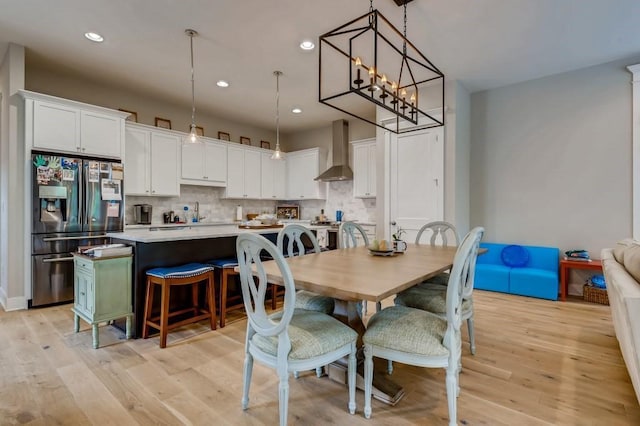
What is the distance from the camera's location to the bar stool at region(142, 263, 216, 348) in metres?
→ 2.57

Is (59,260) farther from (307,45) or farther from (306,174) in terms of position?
(306,174)

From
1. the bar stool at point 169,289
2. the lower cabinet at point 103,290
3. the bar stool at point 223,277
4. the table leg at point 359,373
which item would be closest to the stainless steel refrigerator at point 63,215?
the lower cabinet at point 103,290

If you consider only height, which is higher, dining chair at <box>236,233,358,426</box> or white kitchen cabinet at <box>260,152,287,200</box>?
white kitchen cabinet at <box>260,152,287,200</box>

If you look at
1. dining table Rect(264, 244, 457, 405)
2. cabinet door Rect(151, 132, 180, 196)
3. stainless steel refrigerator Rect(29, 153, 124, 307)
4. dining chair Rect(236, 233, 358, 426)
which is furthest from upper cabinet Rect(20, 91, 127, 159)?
dining chair Rect(236, 233, 358, 426)

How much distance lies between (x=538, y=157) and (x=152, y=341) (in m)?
4.89

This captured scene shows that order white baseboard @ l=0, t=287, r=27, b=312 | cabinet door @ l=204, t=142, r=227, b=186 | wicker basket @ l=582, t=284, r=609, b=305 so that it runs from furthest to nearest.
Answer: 1. cabinet door @ l=204, t=142, r=227, b=186
2. wicker basket @ l=582, t=284, r=609, b=305
3. white baseboard @ l=0, t=287, r=27, b=312

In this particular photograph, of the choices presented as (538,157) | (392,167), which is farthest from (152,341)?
(538,157)

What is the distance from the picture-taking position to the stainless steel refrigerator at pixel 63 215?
3539 millimetres

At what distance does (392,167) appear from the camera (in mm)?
4797

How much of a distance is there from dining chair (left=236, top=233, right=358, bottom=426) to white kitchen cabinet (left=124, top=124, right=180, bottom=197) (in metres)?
3.80

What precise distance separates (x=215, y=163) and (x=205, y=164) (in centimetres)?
19

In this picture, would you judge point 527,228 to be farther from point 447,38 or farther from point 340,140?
point 340,140

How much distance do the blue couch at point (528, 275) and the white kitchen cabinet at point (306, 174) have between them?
332 centimetres

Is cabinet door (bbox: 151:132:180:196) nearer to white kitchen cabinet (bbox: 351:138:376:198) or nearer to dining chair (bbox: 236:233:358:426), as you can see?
white kitchen cabinet (bbox: 351:138:376:198)
